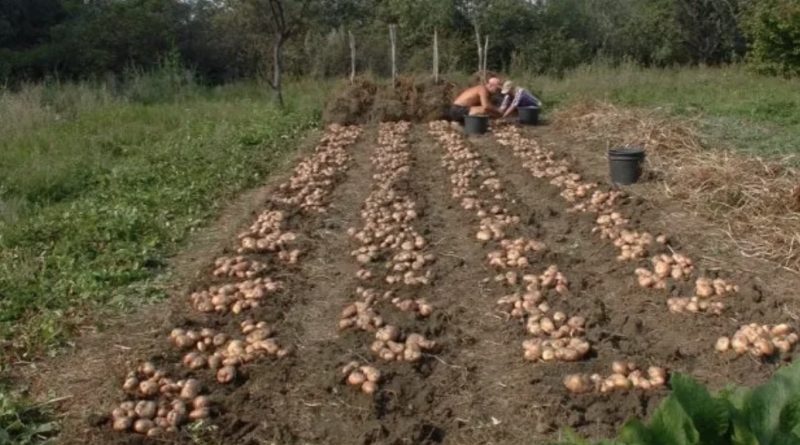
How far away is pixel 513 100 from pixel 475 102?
64cm

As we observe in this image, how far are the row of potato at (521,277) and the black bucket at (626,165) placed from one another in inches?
43.9

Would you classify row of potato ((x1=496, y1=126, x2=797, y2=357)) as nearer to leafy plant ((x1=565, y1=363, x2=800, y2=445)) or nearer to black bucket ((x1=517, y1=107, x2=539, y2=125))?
leafy plant ((x1=565, y1=363, x2=800, y2=445))

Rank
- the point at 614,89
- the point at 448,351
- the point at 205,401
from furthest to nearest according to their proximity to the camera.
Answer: the point at 614,89
the point at 448,351
the point at 205,401

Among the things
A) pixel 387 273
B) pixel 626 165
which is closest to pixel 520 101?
pixel 626 165

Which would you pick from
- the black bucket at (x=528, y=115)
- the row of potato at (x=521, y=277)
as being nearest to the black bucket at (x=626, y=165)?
the row of potato at (x=521, y=277)

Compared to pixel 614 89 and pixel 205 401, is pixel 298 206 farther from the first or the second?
pixel 614 89

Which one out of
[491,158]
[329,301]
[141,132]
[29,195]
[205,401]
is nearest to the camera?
[205,401]

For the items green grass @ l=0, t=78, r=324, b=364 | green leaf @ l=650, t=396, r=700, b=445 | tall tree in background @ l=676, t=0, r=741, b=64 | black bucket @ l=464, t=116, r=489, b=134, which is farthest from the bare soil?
tall tree in background @ l=676, t=0, r=741, b=64

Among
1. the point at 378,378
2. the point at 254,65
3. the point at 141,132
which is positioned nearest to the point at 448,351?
the point at 378,378

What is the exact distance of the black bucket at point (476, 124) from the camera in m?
10.9

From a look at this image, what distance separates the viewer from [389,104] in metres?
12.5

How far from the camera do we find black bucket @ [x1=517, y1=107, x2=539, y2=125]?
1165 cm

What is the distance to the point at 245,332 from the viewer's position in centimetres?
411

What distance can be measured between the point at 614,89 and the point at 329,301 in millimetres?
13056
